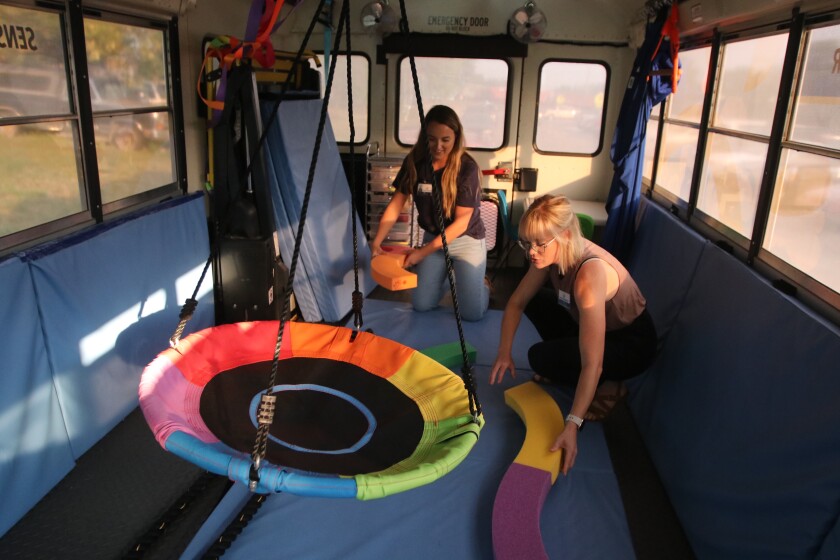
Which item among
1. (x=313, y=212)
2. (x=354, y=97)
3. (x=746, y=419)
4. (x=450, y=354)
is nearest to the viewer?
(x=746, y=419)

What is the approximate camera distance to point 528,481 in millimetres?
2367

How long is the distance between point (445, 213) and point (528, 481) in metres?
2.02

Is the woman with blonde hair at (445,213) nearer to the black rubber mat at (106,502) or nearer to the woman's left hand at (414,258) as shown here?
the woman's left hand at (414,258)

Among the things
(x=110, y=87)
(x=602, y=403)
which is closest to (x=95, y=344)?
(x=110, y=87)

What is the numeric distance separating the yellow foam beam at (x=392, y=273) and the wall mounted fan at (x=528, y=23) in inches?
100

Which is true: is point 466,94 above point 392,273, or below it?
above

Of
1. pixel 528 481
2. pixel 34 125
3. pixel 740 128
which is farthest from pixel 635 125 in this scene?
pixel 34 125

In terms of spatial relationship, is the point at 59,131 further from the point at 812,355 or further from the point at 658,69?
the point at 658,69

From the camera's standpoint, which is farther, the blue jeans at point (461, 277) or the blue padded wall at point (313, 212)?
the blue padded wall at point (313, 212)

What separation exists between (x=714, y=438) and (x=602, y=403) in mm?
663

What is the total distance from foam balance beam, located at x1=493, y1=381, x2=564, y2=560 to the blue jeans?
4.16 feet

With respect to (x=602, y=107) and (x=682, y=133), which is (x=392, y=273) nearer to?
(x=682, y=133)

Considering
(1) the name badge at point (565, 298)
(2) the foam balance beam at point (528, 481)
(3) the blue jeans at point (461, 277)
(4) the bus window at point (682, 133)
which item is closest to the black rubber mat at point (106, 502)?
(2) the foam balance beam at point (528, 481)

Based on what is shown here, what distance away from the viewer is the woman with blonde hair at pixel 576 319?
2.51 m
